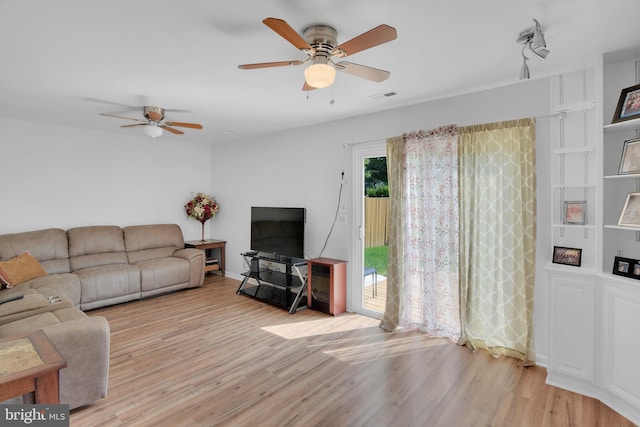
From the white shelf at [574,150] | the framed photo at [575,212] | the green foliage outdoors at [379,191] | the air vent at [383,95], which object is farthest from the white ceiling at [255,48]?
the framed photo at [575,212]

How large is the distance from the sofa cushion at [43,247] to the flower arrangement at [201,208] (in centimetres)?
194

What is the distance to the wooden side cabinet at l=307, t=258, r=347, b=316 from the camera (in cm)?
404

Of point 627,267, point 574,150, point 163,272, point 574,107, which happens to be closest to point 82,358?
point 163,272

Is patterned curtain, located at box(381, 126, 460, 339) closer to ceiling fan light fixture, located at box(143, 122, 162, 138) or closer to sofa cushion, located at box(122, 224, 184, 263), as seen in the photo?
ceiling fan light fixture, located at box(143, 122, 162, 138)

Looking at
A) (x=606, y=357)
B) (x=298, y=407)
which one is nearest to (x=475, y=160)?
(x=606, y=357)

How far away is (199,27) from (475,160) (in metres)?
2.61

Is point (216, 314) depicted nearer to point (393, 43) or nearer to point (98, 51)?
point (98, 51)

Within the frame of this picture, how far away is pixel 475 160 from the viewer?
3.08 m

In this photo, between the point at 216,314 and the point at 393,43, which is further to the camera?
the point at 216,314

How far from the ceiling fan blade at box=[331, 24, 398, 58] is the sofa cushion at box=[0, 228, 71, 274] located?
4.66 meters

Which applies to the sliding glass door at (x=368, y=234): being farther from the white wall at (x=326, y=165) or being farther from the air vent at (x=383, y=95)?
the air vent at (x=383, y=95)

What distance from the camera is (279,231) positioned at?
184 inches

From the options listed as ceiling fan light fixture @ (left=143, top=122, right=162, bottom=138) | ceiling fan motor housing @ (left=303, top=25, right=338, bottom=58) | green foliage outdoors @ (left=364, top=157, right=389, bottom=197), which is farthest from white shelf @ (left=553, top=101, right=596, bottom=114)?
ceiling fan light fixture @ (left=143, top=122, right=162, bottom=138)

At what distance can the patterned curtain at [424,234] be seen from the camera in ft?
10.7
